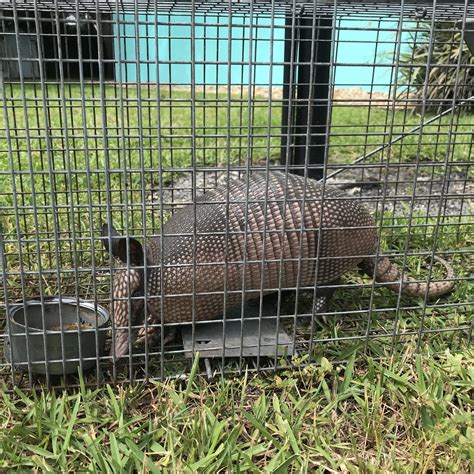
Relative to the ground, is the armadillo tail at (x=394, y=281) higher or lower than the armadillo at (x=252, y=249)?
lower

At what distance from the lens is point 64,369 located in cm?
208

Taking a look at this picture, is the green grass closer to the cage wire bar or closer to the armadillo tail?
the cage wire bar

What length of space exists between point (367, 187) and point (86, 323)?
11.3 feet

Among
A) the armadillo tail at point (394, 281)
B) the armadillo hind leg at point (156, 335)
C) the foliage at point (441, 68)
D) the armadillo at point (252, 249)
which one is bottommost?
the armadillo hind leg at point (156, 335)

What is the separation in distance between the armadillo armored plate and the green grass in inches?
4.3

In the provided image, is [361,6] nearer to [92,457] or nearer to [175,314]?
[175,314]

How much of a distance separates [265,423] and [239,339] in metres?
A: 0.55

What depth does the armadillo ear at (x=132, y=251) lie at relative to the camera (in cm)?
212

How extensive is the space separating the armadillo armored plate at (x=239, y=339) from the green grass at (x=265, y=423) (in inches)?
4.3

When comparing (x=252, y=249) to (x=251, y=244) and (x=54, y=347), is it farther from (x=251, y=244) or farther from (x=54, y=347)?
(x=54, y=347)

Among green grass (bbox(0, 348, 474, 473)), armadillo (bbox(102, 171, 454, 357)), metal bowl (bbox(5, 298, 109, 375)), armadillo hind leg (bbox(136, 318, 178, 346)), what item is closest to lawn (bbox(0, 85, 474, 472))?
green grass (bbox(0, 348, 474, 473))

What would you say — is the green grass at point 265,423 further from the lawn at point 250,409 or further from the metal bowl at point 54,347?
the metal bowl at point 54,347

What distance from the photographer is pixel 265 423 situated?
1.95m

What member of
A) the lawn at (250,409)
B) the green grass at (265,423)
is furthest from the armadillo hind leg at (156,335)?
the green grass at (265,423)
